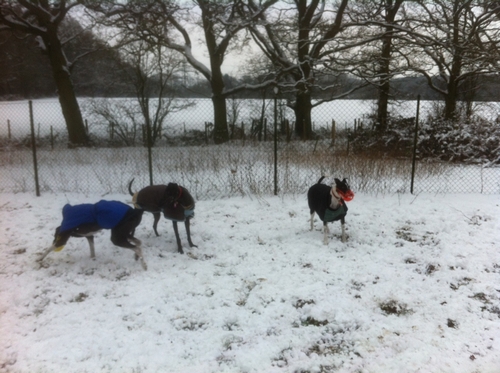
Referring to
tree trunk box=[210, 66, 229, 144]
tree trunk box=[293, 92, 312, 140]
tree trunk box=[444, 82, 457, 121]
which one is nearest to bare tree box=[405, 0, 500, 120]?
tree trunk box=[444, 82, 457, 121]

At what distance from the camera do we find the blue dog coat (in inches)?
159

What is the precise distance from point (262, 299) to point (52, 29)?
1634cm

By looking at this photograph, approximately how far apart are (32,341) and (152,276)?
1385 mm

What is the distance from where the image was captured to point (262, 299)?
12.0ft

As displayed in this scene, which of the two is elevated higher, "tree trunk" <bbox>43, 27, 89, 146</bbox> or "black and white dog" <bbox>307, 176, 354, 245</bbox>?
"tree trunk" <bbox>43, 27, 89, 146</bbox>

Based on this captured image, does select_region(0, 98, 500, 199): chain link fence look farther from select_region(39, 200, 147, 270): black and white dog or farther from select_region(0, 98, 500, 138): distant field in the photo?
select_region(39, 200, 147, 270): black and white dog

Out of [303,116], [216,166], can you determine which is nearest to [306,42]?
[303,116]

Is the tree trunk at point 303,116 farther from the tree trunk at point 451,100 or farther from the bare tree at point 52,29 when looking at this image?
the bare tree at point 52,29

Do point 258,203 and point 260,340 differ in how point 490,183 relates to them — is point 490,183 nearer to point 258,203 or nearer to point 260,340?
point 258,203

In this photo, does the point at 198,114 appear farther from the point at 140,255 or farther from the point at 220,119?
the point at 140,255

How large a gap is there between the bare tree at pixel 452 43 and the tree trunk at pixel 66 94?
14365 mm

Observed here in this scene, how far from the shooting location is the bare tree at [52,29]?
13.8m

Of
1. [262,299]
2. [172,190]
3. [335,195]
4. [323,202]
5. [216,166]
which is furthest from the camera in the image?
[216,166]

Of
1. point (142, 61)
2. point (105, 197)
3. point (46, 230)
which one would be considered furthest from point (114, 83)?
point (46, 230)
